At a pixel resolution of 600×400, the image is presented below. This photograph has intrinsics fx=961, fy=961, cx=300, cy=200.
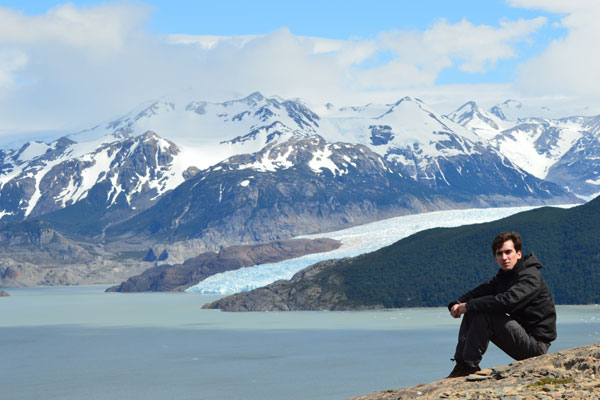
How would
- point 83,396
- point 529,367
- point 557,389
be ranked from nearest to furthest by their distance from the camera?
point 557,389, point 529,367, point 83,396

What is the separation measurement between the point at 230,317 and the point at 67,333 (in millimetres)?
34331

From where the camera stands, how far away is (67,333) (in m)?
154

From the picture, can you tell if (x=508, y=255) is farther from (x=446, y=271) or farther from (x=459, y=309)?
(x=446, y=271)

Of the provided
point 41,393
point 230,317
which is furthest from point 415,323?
point 41,393

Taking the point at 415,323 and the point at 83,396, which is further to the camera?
the point at 415,323

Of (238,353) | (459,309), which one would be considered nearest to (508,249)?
(459,309)

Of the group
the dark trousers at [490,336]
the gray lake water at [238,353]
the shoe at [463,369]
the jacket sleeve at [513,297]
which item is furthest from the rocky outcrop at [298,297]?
the jacket sleeve at [513,297]

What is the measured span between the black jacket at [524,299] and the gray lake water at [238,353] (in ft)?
183

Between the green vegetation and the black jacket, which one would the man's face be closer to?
the black jacket

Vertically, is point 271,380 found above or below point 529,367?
below

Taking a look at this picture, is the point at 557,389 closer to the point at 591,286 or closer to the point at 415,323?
the point at 415,323

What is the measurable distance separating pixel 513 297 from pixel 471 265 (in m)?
166

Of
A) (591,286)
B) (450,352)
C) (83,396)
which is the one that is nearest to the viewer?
(83,396)

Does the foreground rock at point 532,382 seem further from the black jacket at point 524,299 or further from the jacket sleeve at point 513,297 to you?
the jacket sleeve at point 513,297
